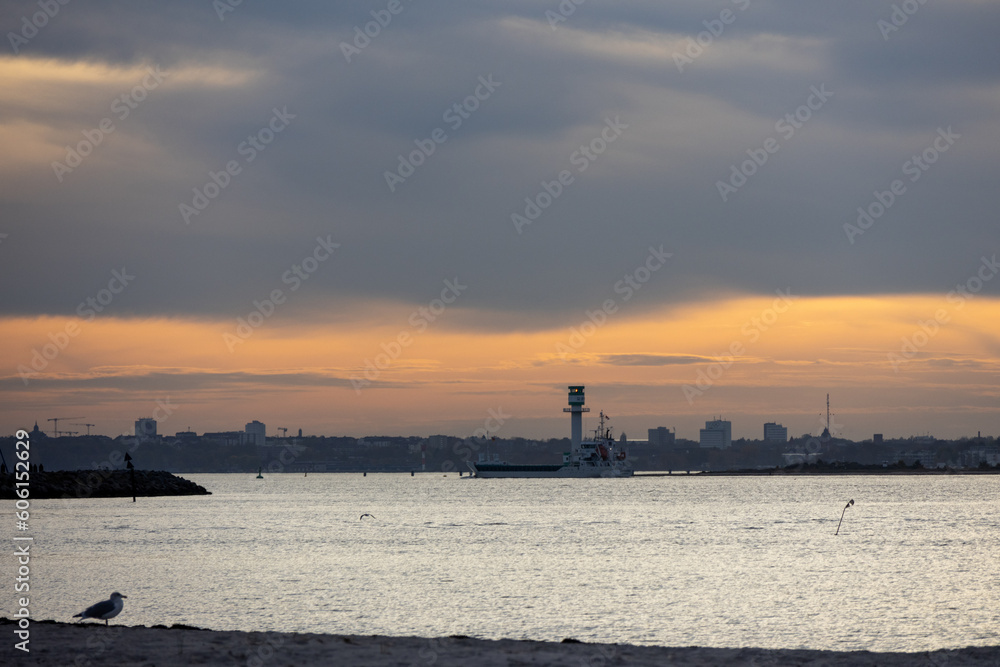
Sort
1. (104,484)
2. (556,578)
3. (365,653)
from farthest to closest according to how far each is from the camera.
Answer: (104,484)
(556,578)
(365,653)

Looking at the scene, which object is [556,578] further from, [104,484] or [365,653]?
[104,484]

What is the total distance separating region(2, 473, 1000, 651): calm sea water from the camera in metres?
30.9

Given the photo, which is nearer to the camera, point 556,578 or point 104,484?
point 556,578

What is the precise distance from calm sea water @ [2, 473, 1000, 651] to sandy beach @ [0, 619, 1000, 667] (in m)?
8.66

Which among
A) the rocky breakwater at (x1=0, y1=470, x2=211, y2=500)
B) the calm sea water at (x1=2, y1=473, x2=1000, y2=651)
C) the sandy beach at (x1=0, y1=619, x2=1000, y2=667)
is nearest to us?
the sandy beach at (x1=0, y1=619, x2=1000, y2=667)

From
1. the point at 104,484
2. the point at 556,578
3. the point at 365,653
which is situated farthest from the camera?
the point at 104,484

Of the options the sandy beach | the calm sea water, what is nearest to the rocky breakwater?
the calm sea water

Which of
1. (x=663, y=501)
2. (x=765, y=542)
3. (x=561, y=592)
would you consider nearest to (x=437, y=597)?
(x=561, y=592)

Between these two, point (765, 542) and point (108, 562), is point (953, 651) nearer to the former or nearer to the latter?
point (108, 562)

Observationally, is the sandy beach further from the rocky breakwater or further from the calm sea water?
the rocky breakwater

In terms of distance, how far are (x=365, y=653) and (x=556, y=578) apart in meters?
27.6

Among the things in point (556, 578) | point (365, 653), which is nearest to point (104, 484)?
point (556, 578)

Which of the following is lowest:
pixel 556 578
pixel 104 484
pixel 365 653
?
pixel 104 484

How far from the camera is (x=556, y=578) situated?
44.3m
